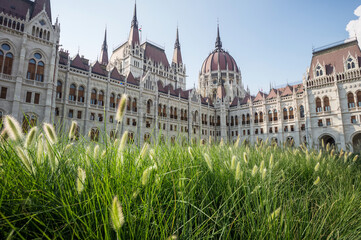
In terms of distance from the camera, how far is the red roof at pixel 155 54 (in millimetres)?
52169

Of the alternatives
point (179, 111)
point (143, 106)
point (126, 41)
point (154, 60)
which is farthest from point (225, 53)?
point (143, 106)

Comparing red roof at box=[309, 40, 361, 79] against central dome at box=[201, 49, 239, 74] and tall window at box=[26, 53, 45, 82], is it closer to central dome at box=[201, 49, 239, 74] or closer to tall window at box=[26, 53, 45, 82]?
central dome at box=[201, 49, 239, 74]

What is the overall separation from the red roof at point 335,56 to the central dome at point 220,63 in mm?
29800

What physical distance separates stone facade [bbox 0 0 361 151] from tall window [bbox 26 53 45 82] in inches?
3.6

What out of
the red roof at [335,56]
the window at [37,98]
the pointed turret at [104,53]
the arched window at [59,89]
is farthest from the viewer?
the pointed turret at [104,53]

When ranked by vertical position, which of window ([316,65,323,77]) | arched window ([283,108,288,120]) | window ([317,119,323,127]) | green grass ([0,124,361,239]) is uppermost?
window ([316,65,323,77])

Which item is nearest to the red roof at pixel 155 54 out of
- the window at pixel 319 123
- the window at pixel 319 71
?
the window at pixel 319 71

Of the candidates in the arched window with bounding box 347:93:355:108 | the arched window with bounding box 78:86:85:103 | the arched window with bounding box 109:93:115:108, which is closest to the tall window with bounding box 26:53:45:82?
the arched window with bounding box 78:86:85:103

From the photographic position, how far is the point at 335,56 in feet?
121

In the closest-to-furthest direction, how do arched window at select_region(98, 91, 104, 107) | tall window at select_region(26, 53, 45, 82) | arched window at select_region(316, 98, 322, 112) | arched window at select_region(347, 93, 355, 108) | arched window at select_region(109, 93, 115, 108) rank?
1. tall window at select_region(26, 53, 45, 82)
2. arched window at select_region(98, 91, 104, 107)
3. arched window at select_region(109, 93, 115, 108)
4. arched window at select_region(347, 93, 355, 108)
5. arched window at select_region(316, 98, 322, 112)

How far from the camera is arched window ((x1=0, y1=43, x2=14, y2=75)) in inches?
829

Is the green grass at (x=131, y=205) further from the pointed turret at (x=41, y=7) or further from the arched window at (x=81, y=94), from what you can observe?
the pointed turret at (x=41, y=7)

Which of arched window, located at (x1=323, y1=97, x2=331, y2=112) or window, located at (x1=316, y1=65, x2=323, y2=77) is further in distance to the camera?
window, located at (x1=316, y1=65, x2=323, y2=77)

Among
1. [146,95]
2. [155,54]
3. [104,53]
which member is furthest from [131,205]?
[104,53]
